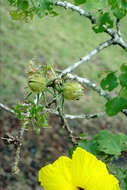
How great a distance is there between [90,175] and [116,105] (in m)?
0.38

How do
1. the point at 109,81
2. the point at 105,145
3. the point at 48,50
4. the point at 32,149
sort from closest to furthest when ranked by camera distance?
1. the point at 105,145
2. the point at 109,81
3. the point at 32,149
4. the point at 48,50

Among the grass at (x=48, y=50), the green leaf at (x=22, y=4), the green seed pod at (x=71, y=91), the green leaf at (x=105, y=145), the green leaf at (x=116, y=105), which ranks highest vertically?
the grass at (x=48, y=50)

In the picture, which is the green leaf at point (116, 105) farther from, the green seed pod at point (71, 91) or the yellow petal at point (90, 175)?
the yellow petal at point (90, 175)

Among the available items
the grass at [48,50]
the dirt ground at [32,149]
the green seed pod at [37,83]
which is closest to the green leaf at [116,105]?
the green seed pod at [37,83]

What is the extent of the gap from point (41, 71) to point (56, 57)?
14.1 ft

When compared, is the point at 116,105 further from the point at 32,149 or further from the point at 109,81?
the point at 32,149

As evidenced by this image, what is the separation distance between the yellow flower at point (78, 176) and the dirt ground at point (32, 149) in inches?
89.9

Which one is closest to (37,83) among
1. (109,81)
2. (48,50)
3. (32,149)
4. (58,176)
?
(58,176)

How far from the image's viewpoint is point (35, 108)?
2.47 ft

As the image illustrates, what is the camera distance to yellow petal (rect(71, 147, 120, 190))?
631 mm

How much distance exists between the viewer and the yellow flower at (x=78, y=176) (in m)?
0.63

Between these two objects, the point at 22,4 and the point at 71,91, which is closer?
the point at 71,91

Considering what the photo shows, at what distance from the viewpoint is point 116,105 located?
3.22 ft

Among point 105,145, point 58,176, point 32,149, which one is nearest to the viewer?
point 58,176
